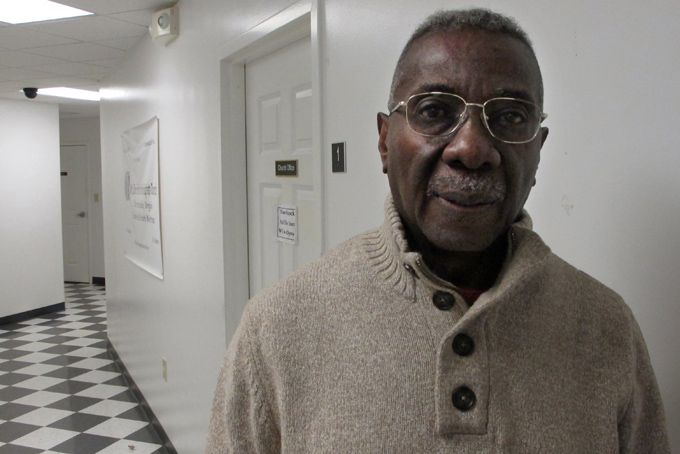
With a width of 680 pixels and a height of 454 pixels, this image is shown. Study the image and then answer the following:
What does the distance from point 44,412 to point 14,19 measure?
2.52 meters

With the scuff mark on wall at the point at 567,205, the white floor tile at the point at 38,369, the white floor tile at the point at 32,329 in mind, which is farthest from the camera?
the white floor tile at the point at 32,329

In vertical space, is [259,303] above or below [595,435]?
above

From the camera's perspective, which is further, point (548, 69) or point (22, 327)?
point (22, 327)

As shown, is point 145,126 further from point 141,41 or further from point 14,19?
point 14,19

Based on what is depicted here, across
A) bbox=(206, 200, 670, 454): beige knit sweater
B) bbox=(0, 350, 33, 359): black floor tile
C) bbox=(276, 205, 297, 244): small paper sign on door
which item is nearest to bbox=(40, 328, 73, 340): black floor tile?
bbox=(0, 350, 33, 359): black floor tile

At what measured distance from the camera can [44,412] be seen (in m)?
3.66

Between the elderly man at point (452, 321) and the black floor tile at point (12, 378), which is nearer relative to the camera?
the elderly man at point (452, 321)

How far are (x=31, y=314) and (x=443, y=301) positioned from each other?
657 centimetres

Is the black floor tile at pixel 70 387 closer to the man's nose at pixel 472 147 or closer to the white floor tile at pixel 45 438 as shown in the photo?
the white floor tile at pixel 45 438

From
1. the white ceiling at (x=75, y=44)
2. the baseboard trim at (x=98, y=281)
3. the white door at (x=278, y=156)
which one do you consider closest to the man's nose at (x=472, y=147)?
the white door at (x=278, y=156)

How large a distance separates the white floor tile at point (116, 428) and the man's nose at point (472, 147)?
3372 mm

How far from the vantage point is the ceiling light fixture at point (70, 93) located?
5.30m

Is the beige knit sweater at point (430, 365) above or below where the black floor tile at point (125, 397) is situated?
above

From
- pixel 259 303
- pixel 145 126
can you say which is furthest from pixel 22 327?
pixel 259 303
